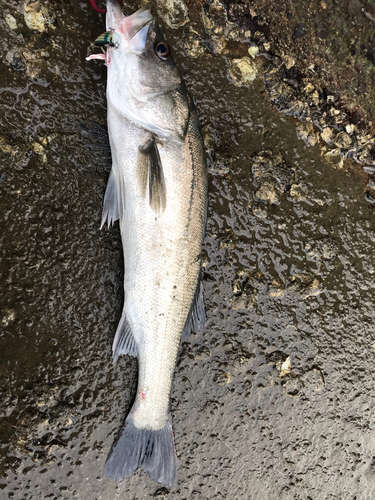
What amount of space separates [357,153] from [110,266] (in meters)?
2.00

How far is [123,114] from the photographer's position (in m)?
2.03

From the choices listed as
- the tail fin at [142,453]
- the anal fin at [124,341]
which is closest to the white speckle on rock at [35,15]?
the anal fin at [124,341]

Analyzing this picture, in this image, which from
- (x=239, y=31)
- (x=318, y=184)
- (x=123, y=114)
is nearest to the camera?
(x=123, y=114)

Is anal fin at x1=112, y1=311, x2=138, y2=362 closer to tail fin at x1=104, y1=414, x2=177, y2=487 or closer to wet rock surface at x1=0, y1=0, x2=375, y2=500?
wet rock surface at x1=0, y1=0, x2=375, y2=500

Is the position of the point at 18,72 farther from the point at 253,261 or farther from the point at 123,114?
the point at 253,261

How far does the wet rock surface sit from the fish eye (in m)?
0.38

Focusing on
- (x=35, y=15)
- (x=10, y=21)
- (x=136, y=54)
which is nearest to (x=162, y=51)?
(x=136, y=54)

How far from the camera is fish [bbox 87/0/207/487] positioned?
199 cm

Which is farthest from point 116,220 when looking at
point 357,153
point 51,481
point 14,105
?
point 357,153

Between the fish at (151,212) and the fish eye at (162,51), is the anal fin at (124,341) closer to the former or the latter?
the fish at (151,212)

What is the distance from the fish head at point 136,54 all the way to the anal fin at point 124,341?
135 cm

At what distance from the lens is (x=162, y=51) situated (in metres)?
2.04

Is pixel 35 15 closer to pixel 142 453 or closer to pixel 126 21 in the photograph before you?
pixel 126 21

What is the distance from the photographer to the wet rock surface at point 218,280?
7.16 ft
